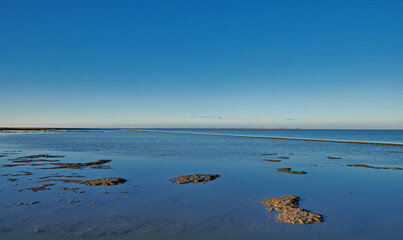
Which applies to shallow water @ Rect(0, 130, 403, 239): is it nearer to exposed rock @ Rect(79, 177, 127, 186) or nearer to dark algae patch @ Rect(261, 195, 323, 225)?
dark algae patch @ Rect(261, 195, 323, 225)

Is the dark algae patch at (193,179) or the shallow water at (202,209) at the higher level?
the dark algae patch at (193,179)

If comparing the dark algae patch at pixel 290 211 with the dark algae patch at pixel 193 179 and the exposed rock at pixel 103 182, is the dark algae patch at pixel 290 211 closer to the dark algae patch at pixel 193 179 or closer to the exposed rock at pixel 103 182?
the dark algae patch at pixel 193 179

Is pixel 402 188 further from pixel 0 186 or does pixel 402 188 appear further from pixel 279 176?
pixel 0 186

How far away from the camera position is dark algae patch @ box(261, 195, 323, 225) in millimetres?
11977

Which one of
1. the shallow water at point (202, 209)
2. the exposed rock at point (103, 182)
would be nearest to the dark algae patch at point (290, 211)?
the shallow water at point (202, 209)

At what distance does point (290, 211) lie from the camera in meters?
13.2

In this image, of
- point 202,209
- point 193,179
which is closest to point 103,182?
point 193,179

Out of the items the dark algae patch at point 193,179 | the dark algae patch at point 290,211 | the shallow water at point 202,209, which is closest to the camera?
the shallow water at point 202,209

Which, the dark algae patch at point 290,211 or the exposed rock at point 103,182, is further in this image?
the exposed rock at point 103,182

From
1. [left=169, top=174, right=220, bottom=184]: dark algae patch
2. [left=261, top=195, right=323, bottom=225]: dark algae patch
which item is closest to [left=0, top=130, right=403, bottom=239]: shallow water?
[left=261, top=195, right=323, bottom=225]: dark algae patch

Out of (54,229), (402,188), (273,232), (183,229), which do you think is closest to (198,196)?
(183,229)

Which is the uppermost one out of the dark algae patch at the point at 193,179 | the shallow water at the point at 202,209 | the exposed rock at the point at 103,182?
the exposed rock at the point at 103,182

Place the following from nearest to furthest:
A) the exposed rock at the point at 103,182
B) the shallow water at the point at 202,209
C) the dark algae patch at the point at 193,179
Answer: the shallow water at the point at 202,209 < the exposed rock at the point at 103,182 < the dark algae patch at the point at 193,179

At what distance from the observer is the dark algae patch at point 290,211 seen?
11977mm
